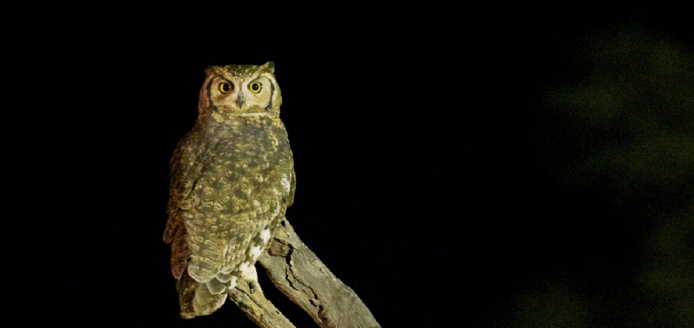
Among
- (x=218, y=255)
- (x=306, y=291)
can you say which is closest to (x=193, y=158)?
(x=218, y=255)

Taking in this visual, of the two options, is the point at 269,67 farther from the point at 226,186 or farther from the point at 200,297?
the point at 200,297

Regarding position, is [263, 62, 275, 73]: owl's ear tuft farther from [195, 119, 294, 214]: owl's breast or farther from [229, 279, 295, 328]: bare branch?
[229, 279, 295, 328]: bare branch

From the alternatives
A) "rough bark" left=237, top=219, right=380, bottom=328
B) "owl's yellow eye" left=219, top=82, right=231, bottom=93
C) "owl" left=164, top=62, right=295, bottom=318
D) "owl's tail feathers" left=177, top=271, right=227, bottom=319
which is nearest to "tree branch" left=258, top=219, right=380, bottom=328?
"rough bark" left=237, top=219, right=380, bottom=328

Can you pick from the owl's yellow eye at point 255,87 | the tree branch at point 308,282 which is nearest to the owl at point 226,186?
the owl's yellow eye at point 255,87

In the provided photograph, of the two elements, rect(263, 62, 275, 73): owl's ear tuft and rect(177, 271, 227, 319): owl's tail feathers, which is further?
rect(263, 62, 275, 73): owl's ear tuft

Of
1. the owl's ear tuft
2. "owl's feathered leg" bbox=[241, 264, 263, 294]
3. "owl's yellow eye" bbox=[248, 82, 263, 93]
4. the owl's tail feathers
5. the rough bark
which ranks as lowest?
the rough bark

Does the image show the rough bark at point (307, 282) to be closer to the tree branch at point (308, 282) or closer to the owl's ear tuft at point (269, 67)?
the tree branch at point (308, 282)

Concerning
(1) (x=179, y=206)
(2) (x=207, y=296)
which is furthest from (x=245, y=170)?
(2) (x=207, y=296)

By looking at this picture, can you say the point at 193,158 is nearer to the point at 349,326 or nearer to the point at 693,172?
the point at 349,326
